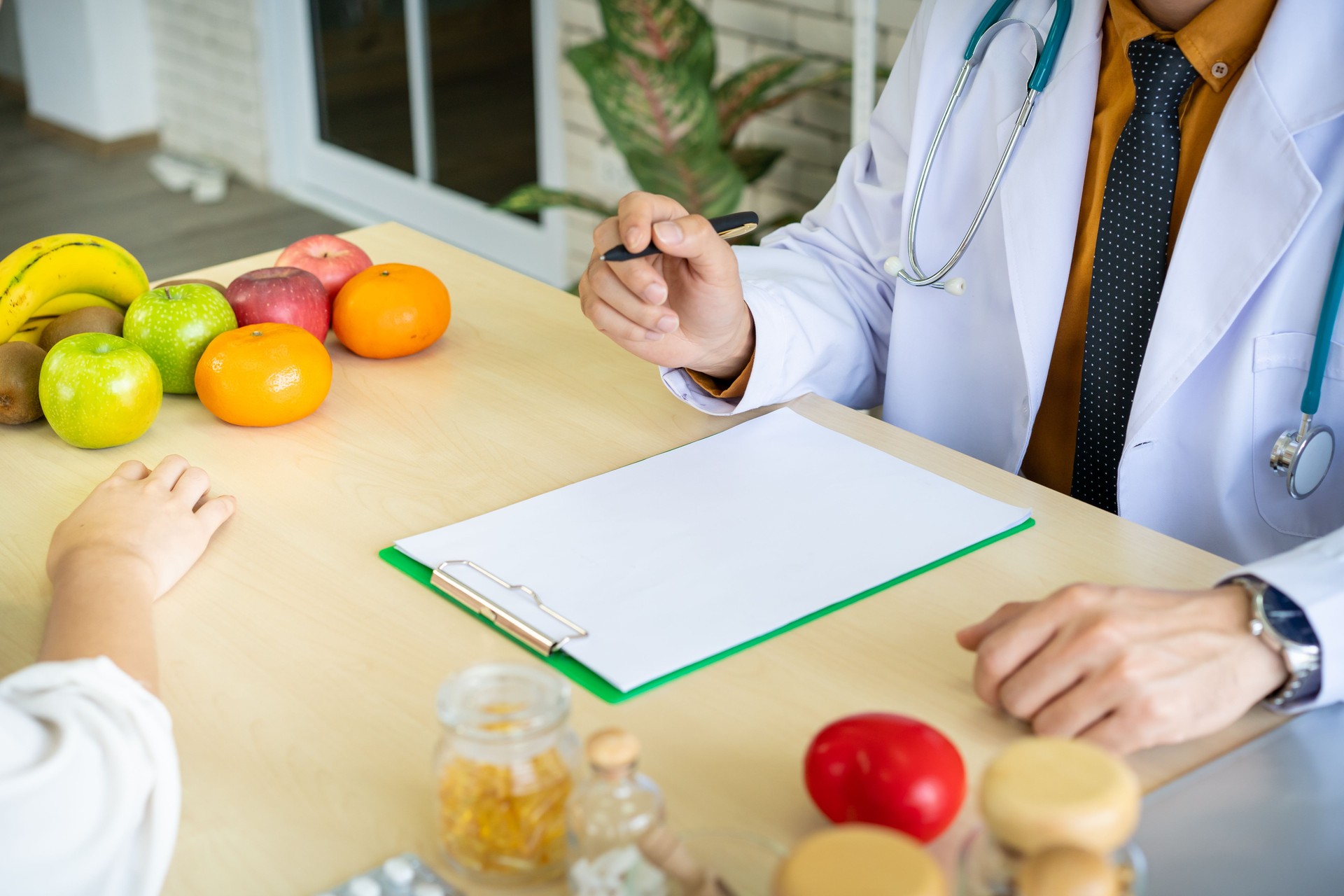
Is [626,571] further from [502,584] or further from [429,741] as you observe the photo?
[429,741]

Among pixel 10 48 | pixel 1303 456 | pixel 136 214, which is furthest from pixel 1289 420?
pixel 10 48

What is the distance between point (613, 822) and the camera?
0.65 meters

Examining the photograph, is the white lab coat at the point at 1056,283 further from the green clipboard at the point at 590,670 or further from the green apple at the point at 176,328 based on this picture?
the green apple at the point at 176,328

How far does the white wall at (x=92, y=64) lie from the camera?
4551 millimetres

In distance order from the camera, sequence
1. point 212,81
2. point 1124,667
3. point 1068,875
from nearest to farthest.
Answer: point 1068,875 < point 1124,667 < point 212,81

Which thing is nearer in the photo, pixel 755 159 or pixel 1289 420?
pixel 1289 420

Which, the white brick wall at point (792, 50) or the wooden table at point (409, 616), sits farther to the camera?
the white brick wall at point (792, 50)

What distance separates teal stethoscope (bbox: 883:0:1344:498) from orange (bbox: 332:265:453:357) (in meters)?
0.49

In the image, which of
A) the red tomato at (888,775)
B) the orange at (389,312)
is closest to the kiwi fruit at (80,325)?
the orange at (389,312)

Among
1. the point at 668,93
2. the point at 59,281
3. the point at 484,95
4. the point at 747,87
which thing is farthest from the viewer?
the point at 484,95

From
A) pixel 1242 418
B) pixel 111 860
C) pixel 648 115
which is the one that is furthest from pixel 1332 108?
pixel 648 115

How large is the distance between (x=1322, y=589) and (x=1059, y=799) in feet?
1.35

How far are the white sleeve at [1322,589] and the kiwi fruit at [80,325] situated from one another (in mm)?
1079

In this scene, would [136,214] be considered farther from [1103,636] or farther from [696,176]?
[1103,636]
